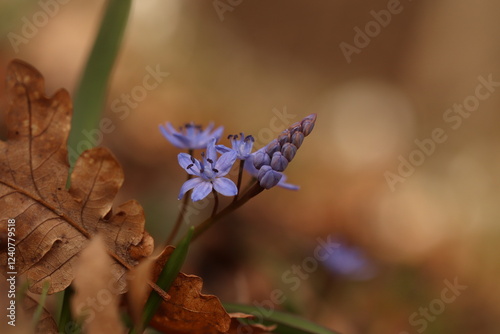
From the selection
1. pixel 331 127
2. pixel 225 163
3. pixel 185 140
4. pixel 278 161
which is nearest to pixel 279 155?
pixel 278 161

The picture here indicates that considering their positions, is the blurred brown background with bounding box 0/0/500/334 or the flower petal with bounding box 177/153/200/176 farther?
the blurred brown background with bounding box 0/0/500/334

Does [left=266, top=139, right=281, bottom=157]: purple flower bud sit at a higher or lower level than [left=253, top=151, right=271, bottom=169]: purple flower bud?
higher

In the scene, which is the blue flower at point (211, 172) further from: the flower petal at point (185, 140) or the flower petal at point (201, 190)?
the flower petal at point (185, 140)

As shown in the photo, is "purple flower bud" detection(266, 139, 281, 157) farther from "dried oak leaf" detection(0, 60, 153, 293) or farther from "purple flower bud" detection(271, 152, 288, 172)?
"dried oak leaf" detection(0, 60, 153, 293)

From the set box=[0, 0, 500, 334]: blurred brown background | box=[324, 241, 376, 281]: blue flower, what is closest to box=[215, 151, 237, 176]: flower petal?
box=[0, 0, 500, 334]: blurred brown background

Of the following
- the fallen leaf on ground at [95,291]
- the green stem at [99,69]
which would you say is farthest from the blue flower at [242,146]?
the green stem at [99,69]

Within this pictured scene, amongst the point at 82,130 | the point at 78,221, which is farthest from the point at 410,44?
the point at 78,221

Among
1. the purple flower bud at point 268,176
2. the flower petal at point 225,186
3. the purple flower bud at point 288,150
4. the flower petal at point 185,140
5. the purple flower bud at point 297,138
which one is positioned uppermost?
the purple flower bud at point 297,138

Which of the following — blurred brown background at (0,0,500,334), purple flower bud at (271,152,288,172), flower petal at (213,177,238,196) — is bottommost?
blurred brown background at (0,0,500,334)

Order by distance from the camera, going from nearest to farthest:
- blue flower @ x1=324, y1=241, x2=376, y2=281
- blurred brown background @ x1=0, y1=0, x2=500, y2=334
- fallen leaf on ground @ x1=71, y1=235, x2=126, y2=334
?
fallen leaf on ground @ x1=71, y1=235, x2=126, y2=334, blue flower @ x1=324, y1=241, x2=376, y2=281, blurred brown background @ x1=0, y1=0, x2=500, y2=334
